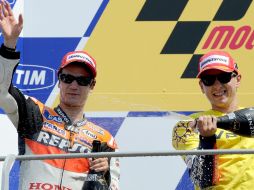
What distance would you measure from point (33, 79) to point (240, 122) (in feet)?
5.05

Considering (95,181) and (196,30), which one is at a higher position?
(196,30)

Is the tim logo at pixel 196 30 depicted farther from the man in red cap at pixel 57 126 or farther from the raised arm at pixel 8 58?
the raised arm at pixel 8 58

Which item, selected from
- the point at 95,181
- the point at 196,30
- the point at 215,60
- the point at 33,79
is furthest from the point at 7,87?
the point at 196,30

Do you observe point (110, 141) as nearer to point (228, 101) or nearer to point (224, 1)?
point (228, 101)

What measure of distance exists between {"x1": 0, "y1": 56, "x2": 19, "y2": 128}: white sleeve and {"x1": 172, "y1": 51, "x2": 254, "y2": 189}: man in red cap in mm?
717

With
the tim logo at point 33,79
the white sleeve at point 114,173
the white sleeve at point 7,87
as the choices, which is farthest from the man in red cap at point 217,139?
the tim logo at point 33,79

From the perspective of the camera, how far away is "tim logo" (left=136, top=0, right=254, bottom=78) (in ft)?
15.1

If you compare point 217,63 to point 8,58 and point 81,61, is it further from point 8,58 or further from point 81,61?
point 8,58

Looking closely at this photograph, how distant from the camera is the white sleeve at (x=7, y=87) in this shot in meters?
3.40

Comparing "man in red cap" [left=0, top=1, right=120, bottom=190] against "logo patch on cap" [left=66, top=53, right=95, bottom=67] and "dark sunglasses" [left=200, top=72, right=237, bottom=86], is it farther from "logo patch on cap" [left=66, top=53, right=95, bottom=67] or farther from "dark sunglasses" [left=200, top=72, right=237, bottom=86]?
"dark sunglasses" [left=200, top=72, right=237, bottom=86]

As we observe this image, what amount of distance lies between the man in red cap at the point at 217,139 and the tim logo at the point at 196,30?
0.82m

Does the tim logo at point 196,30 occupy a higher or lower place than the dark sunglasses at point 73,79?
higher

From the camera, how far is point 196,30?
15.2 ft

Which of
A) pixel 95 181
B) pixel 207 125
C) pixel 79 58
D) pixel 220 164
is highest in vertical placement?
pixel 79 58
